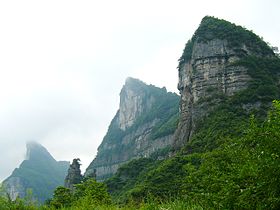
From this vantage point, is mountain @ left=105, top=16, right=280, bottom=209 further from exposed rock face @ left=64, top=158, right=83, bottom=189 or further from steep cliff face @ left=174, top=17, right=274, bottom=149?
exposed rock face @ left=64, top=158, right=83, bottom=189

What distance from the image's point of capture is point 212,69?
8600cm

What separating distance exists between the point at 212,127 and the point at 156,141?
83088 millimetres

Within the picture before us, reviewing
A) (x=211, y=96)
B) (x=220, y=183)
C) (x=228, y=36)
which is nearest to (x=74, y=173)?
(x=211, y=96)

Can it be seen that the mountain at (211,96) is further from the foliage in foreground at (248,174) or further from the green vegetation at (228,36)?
the foliage in foreground at (248,174)

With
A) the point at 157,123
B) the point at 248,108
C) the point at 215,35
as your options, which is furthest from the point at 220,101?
the point at 157,123

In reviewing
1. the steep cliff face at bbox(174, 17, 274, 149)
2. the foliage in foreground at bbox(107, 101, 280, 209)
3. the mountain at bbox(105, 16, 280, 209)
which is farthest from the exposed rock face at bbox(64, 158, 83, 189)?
the foliage in foreground at bbox(107, 101, 280, 209)

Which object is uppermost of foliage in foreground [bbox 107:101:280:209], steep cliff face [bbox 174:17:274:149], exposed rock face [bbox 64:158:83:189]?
steep cliff face [bbox 174:17:274:149]

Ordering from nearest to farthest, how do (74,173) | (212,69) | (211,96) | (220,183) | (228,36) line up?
1. (220,183)
2. (211,96)
3. (212,69)
4. (228,36)
5. (74,173)

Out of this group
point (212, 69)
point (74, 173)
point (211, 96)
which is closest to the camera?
point (211, 96)

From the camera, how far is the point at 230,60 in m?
85.8

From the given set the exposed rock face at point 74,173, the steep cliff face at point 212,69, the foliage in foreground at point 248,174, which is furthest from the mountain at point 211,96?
the foliage in foreground at point 248,174

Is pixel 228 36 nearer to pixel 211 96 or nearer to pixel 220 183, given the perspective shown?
pixel 211 96

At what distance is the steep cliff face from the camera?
271 feet

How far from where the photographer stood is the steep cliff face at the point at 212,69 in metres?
82.6
